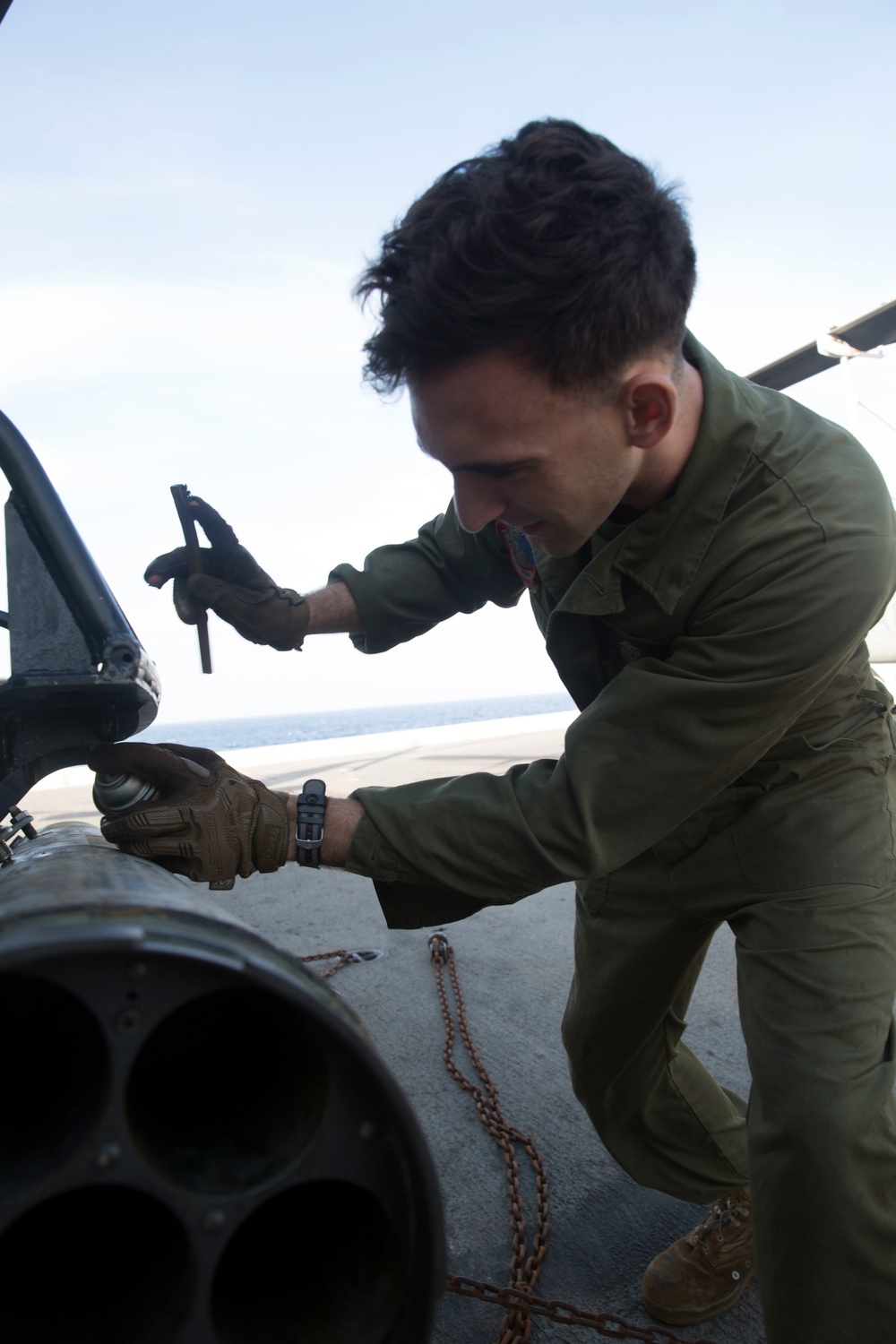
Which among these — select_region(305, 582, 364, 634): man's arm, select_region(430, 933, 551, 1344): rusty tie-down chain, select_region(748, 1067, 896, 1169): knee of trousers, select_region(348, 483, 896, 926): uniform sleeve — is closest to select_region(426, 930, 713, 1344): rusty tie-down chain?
select_region(430, 933, 551, 1344): rusty tie-down chain

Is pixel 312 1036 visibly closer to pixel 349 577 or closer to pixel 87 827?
pixel 87 827

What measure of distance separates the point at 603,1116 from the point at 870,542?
3.69 ft

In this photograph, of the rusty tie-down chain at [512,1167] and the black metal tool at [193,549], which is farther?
the black metal tool at [193,549]

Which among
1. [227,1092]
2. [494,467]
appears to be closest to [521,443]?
[494,467]

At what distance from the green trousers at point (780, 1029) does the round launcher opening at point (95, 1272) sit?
0.84 m

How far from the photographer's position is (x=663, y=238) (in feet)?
4.64

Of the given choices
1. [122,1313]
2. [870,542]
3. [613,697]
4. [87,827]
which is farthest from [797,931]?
[87,827]

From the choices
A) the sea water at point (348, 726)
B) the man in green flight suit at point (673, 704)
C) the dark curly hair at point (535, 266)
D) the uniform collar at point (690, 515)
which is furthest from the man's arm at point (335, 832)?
the sea water at point (348, 726)

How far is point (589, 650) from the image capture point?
5.72 feet

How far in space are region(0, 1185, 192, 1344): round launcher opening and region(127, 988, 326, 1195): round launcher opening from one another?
6 centimetres

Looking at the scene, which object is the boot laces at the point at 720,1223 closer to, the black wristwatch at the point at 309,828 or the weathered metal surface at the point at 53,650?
the black wristwatch at the point at 309,828

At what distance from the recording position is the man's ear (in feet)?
4.44

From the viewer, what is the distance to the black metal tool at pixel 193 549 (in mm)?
1705

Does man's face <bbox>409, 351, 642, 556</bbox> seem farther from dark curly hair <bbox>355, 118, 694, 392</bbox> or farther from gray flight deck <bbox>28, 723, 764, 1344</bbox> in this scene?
gray flight deck <bbox>28, 723, 764, 1344</bbox>
